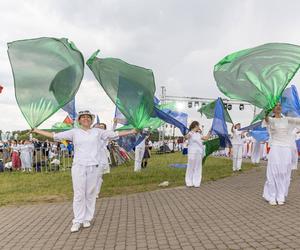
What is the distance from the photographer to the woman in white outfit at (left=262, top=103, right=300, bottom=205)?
25.8ft

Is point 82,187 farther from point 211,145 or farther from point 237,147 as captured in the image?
point 237,147

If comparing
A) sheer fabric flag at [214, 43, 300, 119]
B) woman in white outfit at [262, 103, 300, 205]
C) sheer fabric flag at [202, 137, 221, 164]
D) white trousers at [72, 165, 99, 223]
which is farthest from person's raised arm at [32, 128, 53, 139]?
sheer fabric flag at [202, 137, 221, 164]

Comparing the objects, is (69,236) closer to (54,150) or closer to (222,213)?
(222,213)

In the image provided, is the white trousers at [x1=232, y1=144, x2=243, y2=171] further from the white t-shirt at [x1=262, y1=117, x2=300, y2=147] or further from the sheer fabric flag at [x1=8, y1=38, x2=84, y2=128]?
the sheer fabric flag at [x1=8, y1=38, x2=84, y2=128]

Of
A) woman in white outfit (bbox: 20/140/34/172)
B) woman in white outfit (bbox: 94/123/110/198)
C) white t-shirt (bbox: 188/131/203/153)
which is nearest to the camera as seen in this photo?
woman in white outfit (bbox: 94/123/110/198)

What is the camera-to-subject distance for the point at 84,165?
6.24m

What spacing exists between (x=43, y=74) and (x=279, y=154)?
469cm

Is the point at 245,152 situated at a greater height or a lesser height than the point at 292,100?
lesser

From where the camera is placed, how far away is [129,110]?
8.40m

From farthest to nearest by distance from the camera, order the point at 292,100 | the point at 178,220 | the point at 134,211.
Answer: the point at 292,100
the point at 134,211
the point at 178,220

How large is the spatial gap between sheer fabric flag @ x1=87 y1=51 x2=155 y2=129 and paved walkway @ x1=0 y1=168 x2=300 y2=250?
1979 mm

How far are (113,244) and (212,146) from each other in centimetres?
933

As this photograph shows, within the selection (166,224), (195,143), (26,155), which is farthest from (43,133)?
(26,155)

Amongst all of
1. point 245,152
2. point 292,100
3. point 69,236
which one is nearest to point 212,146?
point 292,100
